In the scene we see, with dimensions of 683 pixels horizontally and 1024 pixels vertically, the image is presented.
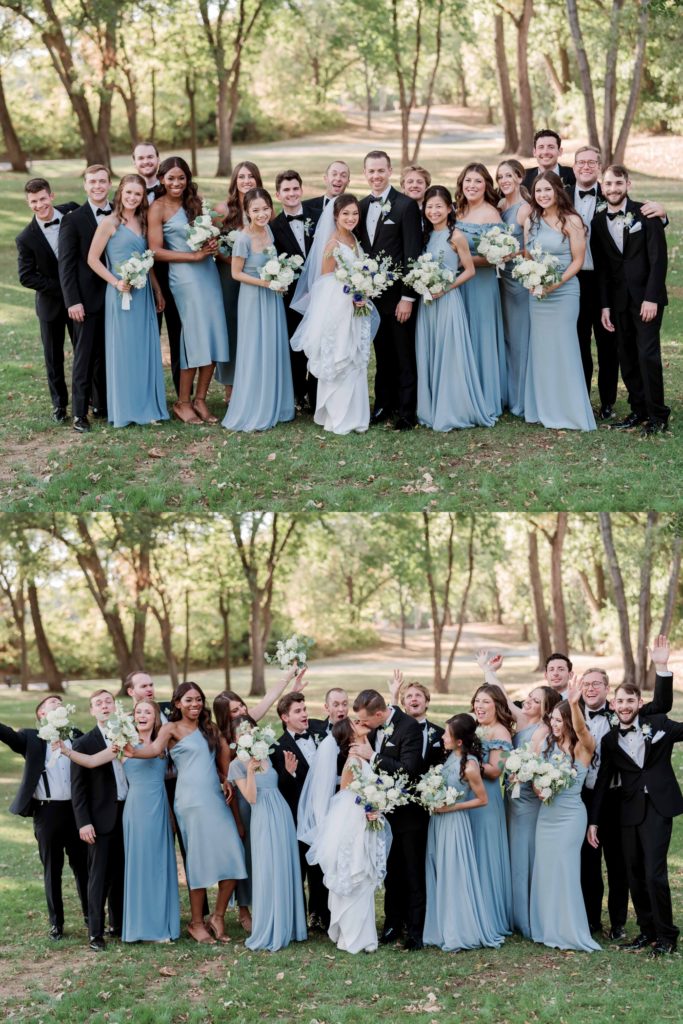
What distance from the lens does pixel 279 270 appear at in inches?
399

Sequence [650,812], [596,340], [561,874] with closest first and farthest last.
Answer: [650,812]
[561,874]
[596,340]

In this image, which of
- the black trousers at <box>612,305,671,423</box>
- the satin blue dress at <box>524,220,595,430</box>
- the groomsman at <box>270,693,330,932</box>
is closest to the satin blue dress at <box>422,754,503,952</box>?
the groomsman at <box>270,693,330,932</box>

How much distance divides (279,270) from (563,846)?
560cm

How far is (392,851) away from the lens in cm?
806

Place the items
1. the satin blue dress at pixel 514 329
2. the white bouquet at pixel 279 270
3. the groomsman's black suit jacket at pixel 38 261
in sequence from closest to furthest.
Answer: the white bouquet at pixel 279 270 → the groomsman's black suit jacket at pixel 38 261 → the satin blue dress at pixel 514 329

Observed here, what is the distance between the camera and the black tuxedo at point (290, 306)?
1052cm

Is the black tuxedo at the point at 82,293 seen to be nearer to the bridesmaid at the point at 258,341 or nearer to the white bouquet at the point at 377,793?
the bridesmaid at the point at 258,341

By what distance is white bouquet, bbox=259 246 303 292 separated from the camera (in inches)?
397

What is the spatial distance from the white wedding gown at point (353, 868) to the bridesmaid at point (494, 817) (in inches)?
29.4

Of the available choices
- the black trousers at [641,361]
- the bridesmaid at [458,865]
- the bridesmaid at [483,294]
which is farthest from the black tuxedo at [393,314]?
the bridesmaid at [458,865]

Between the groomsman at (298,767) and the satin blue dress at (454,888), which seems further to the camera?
the groomsman at (298,767)

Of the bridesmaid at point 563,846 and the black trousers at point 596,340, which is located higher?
the black trousers at point 596,340

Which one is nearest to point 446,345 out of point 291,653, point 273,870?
point 291,653

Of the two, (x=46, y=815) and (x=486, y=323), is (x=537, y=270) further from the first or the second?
(x=46, y=815)
